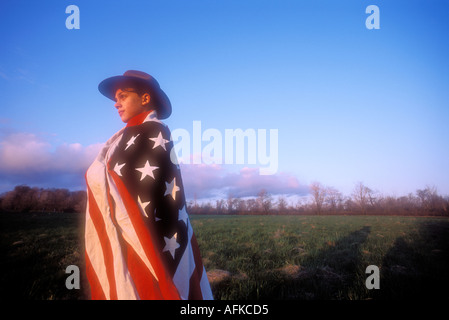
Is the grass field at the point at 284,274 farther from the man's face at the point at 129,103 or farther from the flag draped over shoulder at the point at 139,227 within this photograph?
the man's face at the point at 129,103

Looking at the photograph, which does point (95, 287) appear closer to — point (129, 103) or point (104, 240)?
point (104, 240)

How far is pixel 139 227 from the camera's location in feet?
5.00

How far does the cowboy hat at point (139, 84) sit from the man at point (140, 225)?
0.60 metres

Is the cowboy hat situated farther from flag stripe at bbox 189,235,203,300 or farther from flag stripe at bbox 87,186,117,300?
flag stripe at bbox 189,235,203,300

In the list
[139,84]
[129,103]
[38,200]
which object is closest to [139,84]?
[139,84]

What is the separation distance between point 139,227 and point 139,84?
1.69 m

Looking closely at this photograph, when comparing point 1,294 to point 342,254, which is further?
point 342,254

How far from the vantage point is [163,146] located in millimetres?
1841

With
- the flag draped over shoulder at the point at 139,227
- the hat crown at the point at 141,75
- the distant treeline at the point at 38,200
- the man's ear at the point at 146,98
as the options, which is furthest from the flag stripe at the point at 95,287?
the distant treeline at the point at 38,200

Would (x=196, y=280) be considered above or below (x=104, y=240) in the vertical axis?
below
